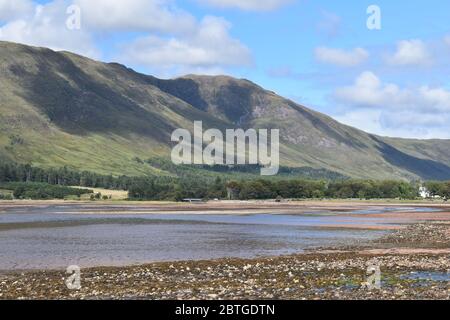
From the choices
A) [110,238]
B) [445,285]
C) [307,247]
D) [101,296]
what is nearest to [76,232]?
[110,238]

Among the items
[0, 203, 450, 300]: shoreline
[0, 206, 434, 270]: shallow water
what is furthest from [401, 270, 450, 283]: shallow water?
[0, 206, 434, 270]: shallow water

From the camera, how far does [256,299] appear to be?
30.6m

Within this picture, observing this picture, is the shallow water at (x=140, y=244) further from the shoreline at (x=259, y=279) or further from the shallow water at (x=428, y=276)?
the shallow water at (x=428, y=276)

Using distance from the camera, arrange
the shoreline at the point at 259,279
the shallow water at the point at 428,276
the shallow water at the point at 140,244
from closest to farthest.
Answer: the shoreline at the point at 259,279
the shallow water at the point at 428,276
the shallow water at the point at 140,244

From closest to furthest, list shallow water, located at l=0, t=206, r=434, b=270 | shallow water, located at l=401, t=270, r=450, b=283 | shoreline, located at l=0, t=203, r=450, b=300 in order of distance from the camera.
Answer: shoreline, located at l=0, t=203, r=450, b=300 → shallow water, located at l=401, t=270, r=450, b=283 → shallow water, located at l=0, t=206, r=434, b=270

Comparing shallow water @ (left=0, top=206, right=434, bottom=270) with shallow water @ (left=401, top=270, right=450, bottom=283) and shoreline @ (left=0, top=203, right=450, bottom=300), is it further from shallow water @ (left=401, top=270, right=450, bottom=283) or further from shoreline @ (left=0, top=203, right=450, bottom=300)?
shallow water @ (left=401, top=270, right=450, bottom=283)

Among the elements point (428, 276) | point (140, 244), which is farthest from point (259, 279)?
point (140, 244)

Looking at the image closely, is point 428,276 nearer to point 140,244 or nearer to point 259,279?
point 259,279

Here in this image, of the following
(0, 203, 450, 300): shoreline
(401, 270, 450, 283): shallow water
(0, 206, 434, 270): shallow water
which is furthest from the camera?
(0, 206, 434, 270): shallow water

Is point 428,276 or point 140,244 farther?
point 140,244

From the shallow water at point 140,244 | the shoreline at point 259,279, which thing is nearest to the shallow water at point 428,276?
the shoreline at point 259,279

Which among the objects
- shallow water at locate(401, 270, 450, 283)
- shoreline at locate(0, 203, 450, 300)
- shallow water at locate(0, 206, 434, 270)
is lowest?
shallow water at locate(0, 206, 434, 270)

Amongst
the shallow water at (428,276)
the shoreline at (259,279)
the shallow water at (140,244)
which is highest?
the shallow water at (428,276)

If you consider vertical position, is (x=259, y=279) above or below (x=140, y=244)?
above
